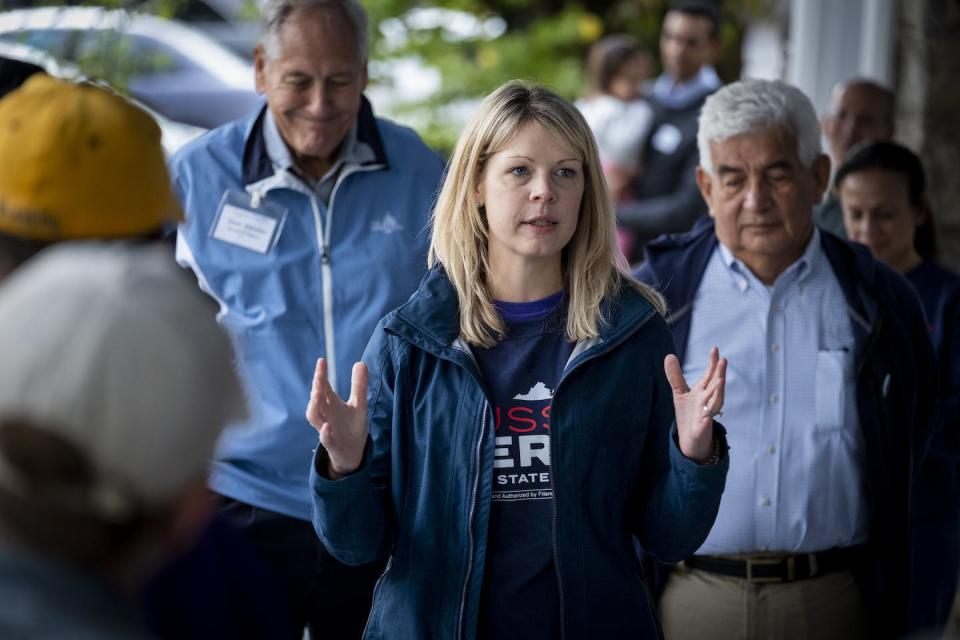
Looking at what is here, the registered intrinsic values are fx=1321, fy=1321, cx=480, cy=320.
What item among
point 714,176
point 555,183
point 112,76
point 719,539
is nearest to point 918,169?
point 714,176

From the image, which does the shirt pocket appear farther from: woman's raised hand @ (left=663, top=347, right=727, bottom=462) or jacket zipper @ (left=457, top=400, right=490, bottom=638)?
jacket zipper @ (left=457, top=400, right=490, bottom=638)

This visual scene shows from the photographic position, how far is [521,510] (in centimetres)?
274

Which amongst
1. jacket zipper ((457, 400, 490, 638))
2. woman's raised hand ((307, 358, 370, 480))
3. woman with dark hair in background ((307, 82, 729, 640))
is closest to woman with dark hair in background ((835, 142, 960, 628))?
woman with dark hair in background ((307, 82, 729, 640))

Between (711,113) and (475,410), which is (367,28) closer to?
(711,113)

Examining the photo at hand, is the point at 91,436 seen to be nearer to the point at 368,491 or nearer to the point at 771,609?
the point at 368,491

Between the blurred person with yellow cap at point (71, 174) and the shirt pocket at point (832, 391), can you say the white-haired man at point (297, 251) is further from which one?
the blurred person with yellow cap at point (71, 174)

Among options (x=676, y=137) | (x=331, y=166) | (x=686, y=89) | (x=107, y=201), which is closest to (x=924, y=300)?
(x=331, y=166)

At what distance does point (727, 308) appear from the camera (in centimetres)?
359

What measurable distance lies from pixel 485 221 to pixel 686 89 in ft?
15.3

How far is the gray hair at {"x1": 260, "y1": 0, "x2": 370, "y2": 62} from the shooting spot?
369 centimetres

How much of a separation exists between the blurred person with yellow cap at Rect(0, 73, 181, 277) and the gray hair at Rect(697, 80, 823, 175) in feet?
6.69

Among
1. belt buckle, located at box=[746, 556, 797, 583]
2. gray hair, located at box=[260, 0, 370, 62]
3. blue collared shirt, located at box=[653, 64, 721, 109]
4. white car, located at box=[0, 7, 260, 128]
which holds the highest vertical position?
white car, located at box=[0, 7, 260, 128]

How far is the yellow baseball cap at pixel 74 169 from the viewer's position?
6.34ft

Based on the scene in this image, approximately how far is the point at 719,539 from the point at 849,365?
22.6 inches
